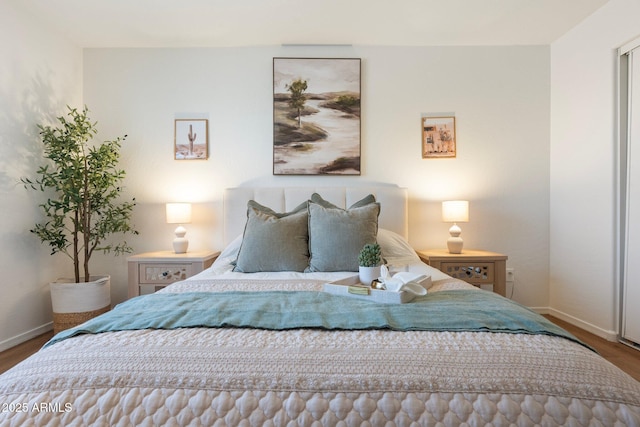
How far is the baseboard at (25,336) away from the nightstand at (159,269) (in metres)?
0.86

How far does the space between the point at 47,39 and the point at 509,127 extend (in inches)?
165

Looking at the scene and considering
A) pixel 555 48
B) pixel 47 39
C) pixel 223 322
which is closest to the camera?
pixel 223 322

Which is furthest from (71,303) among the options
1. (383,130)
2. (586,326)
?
(586,326)

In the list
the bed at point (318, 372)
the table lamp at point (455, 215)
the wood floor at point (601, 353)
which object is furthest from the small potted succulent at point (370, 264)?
the wood floor at point (601, 353)

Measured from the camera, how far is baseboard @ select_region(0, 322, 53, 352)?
237 centimetres

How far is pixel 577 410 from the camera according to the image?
0.75 metres

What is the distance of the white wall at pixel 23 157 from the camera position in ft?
7.87

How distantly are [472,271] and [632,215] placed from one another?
46.6 inches

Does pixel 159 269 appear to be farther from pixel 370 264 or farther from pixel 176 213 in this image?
pixel 370 264

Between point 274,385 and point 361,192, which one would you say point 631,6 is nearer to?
point 361,192

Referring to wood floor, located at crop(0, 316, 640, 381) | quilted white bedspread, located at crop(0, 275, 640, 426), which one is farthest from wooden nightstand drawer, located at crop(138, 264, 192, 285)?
quilted white bedspread, located at crop(0, 275, 640, 426)

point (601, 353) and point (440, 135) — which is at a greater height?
point (440, 135)

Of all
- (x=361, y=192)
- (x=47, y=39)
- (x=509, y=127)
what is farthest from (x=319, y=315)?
(x=47, y=39)

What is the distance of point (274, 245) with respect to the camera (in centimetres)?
210
